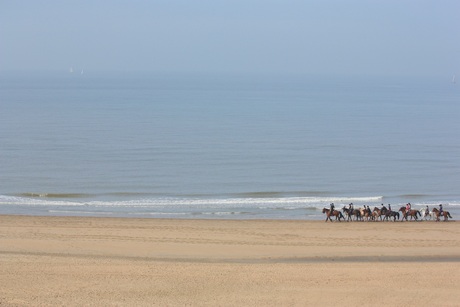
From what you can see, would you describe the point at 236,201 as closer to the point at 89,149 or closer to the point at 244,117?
the point at 89,149

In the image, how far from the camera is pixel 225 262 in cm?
2434

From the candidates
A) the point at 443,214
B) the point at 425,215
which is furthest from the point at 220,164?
the point at 443,214

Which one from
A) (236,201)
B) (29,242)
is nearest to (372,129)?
(236,201)

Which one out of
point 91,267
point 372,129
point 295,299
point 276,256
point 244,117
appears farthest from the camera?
point 244,117

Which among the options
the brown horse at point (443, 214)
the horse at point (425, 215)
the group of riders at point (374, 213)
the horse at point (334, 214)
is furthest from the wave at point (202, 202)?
the brown horse at point (443, 214)

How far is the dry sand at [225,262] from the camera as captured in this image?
1992 cm

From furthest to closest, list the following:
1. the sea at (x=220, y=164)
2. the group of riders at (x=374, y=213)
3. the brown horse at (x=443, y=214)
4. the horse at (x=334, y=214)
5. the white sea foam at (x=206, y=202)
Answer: the sea at (x=220, y=164) < the white sea foam at (x=206, y=202) < the brown horse at (x=443, y=214) < the group of riders at (x=374, y=213) < the horse at (x=334, y=214)

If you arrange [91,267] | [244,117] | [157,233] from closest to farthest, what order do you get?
[91,267]
[157,233]
[244,117]

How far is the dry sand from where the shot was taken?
1992 cm

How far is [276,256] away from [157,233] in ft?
18.3

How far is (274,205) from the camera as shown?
3575cm

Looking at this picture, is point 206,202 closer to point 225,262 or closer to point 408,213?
point 408,213

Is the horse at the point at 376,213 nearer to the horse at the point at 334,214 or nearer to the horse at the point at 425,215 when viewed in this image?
the horse at the point at 334,214

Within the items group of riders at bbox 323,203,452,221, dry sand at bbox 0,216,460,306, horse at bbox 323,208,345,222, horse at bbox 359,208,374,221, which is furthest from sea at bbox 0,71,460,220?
dry sand at bbox 0,216,460,306
